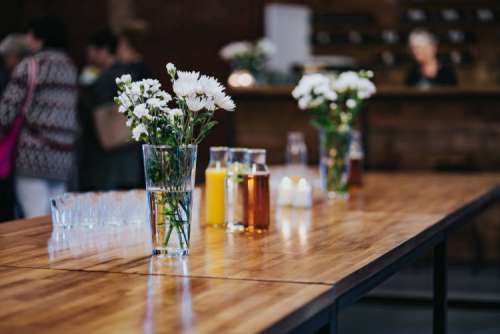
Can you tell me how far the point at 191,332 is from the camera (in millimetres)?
1365

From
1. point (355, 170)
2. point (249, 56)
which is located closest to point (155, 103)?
point (355, 170)

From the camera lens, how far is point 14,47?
19.6 ft

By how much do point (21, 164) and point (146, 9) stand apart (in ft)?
21.9

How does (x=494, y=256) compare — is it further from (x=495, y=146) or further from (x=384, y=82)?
(x=384, y=82)

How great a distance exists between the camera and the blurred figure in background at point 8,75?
499 centimetres

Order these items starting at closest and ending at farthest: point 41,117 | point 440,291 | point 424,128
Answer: point 440,291 → point 41,117 → point 424,128

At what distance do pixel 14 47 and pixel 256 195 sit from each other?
3.84 m

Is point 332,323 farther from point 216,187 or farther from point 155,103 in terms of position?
point 216,187

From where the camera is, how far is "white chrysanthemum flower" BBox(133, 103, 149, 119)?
2.06 metres

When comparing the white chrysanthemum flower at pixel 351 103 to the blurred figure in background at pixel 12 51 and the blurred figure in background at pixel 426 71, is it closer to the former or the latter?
the blurred figure in background at pixel 12 51

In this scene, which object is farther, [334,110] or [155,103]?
[334,110]

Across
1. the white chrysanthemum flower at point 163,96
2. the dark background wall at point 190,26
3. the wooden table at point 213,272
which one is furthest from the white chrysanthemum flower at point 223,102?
the dark background wall at point 190,26

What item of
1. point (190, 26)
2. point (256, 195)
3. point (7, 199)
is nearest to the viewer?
point (256, 195)

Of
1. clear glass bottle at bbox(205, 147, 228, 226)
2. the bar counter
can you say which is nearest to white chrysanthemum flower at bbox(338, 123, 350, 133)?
clear glass bottle at bbox(205, 147, 228, 226)
